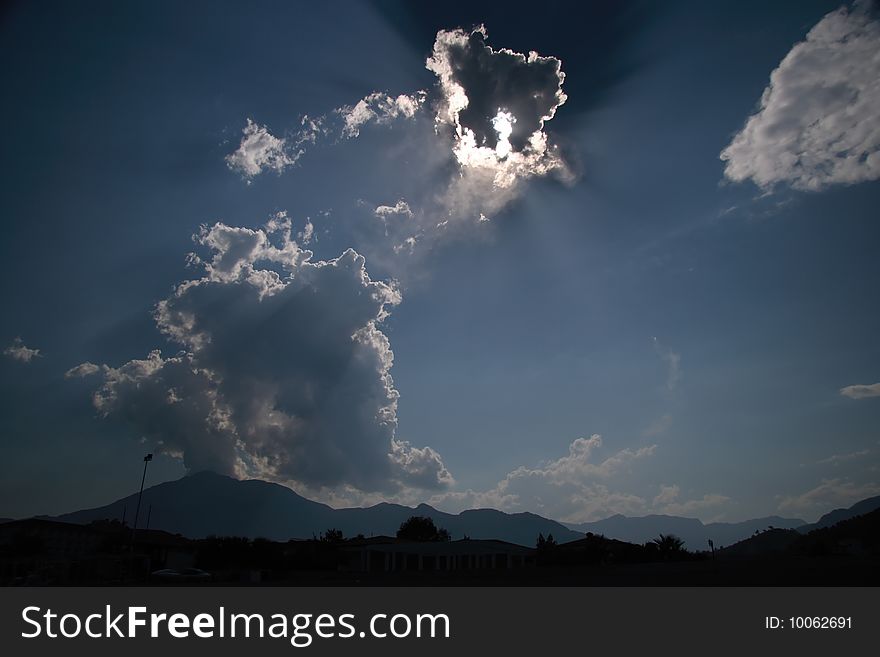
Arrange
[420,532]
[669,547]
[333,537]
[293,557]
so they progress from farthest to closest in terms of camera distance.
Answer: [420,532]
[333,537]
[293,557]
[669,547]

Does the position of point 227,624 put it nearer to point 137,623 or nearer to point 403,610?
point 137,623

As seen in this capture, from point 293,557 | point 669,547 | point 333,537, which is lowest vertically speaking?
point 293,557

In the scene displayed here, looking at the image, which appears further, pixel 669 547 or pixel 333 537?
pixel 333 537

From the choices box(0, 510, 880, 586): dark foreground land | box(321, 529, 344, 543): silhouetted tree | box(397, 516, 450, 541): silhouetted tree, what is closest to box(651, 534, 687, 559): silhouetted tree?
box(0, 510, 880, 586): dark foreground land

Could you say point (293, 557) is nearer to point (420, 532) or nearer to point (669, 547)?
point (669, 547)

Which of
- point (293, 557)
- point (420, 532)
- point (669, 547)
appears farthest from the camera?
point (420, 532)

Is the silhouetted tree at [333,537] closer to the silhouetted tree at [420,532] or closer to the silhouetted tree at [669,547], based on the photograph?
the silhouetted tree at [420,532]

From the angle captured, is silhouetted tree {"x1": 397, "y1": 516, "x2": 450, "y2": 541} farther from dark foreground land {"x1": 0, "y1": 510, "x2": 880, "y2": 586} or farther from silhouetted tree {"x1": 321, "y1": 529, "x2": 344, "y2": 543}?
dark foreground land {"x1": 0, "y1": 510, "x2": 880, "y2": 586}

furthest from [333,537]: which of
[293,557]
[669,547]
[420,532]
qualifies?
[669,547]

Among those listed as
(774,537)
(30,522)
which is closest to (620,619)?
(30,522)

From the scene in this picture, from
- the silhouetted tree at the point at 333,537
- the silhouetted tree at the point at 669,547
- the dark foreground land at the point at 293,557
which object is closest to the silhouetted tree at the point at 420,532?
the silhouetted tree at the point at 333,537

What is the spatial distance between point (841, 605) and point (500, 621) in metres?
9.37

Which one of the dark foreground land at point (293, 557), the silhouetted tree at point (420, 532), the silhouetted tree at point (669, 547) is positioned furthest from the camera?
the silhouetted tree at point (420, 532)

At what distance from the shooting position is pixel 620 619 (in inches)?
666
